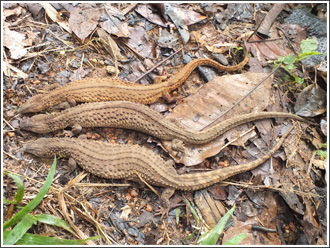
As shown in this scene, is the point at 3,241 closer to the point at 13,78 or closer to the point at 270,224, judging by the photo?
the point at 13,78

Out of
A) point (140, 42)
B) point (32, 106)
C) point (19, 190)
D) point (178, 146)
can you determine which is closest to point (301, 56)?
point (178, 146)

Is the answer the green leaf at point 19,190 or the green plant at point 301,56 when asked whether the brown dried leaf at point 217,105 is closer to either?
the green plant at point 301,56

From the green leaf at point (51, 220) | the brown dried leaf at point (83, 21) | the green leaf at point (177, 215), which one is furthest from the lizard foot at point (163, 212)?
the brown dried leaf at point (83, 21)

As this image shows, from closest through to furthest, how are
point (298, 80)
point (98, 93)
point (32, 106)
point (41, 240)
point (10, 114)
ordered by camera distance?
1. point (41, 240)
2. point (10, 114)
3. point (32, 106)
4. point (98, 93)
5. point (298, 80)

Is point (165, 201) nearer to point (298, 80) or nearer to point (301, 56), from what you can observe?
point (298, 80)

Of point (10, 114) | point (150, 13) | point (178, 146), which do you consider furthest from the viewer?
point (150, 13)

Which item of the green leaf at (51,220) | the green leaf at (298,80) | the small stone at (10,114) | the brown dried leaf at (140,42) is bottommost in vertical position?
the green leaf at (51,220)

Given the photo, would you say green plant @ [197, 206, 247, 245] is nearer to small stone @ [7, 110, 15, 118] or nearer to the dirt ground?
the dirt ground

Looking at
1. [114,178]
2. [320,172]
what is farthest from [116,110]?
[320,172]
